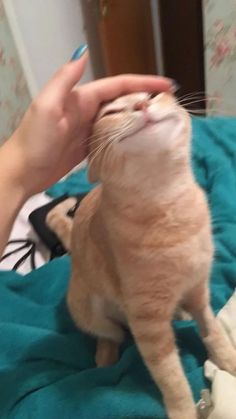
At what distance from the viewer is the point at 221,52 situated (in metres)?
1.78

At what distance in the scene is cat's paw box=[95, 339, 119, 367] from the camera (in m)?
1.01

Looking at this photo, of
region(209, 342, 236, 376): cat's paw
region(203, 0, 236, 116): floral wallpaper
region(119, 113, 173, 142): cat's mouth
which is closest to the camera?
region(119, 113, 173, 142): cat's mouth

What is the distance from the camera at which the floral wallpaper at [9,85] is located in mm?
1693

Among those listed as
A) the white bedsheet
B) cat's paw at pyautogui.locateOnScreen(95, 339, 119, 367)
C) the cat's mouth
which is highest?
the cat's mouth

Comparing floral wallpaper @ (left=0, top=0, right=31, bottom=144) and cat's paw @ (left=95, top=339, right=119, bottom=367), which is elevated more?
floral wallpaper @ (left=0, top=0, right=31, bottom=144)

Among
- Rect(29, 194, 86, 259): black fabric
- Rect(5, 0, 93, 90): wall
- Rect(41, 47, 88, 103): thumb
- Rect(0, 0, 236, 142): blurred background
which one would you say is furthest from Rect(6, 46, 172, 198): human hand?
Rect(5, 0, 93, 90): wall

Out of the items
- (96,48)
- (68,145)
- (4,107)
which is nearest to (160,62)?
(96,48)

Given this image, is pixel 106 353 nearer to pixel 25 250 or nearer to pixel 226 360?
pixel 226 360

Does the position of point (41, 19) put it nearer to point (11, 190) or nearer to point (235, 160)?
point (235, 160)

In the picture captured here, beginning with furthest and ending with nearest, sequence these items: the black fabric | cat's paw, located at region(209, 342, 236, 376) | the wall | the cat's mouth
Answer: the wall < the black fabric < cat's paw, located at region(209, 342, 236, 376) < the cat's mouth

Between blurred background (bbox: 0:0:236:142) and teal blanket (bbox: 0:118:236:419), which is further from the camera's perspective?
blurred background (bbox: 0:0:236:142)

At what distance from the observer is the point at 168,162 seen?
29.7 inches

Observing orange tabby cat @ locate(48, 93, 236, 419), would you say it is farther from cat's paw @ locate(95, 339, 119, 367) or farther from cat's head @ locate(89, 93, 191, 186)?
cat's paw @ locate(95, 339, 119, 367)

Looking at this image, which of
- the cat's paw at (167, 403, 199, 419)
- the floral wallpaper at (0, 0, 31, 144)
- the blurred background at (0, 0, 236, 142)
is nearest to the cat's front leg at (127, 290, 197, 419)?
the cat's paw at (167, 403, 199, 419)
